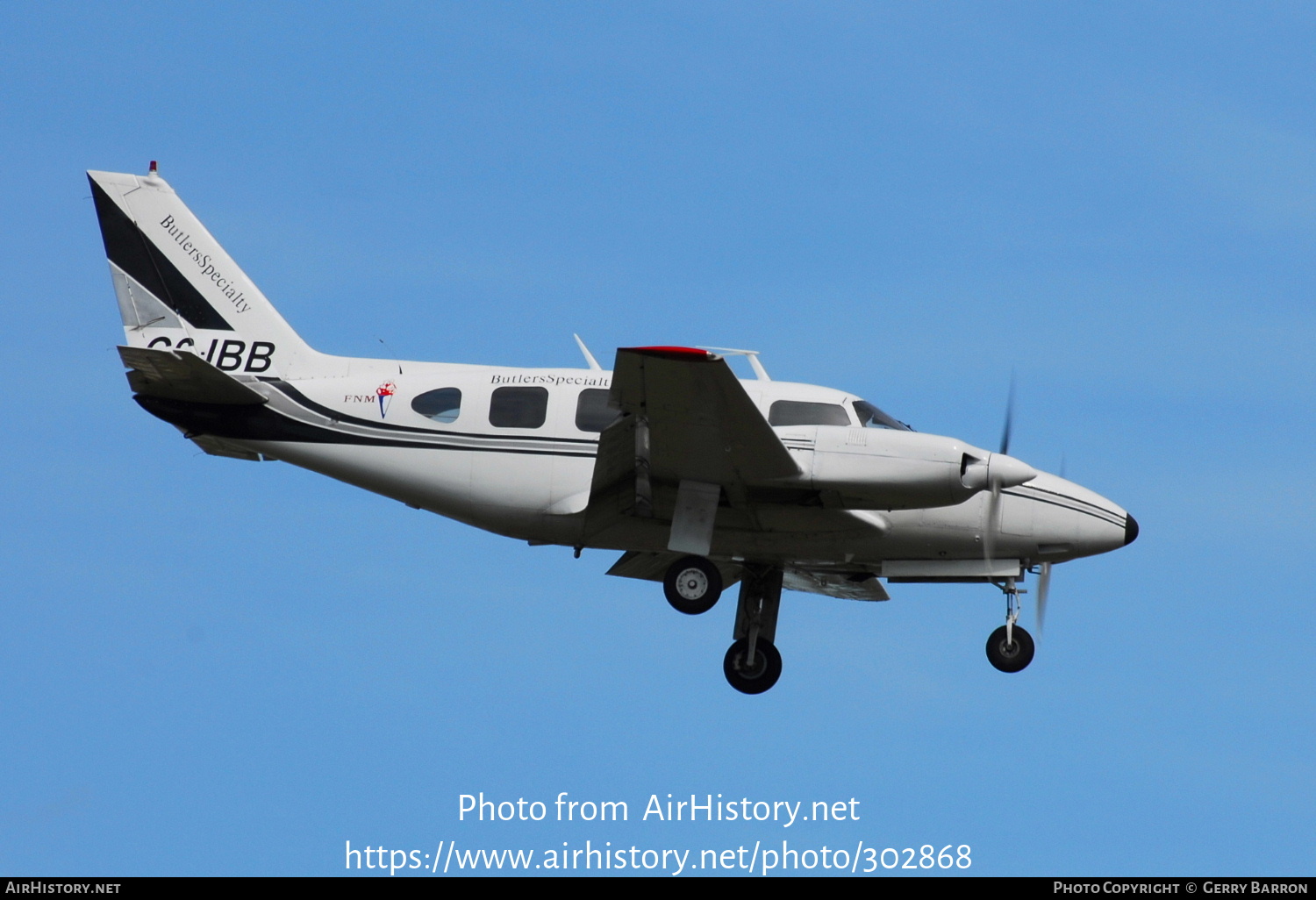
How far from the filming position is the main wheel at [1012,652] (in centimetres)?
2095

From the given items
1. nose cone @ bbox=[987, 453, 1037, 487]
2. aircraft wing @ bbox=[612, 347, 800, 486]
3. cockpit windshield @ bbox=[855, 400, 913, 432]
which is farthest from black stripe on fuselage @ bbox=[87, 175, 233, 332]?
nose cone @ bbox=[987, 453, 1037, 487]

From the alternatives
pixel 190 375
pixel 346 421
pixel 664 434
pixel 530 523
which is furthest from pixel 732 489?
pixel 190 375

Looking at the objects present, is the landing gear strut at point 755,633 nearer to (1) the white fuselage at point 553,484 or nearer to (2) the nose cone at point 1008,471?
(1) the white fuselage at point 553,484

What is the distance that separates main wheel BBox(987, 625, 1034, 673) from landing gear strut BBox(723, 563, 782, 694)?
3004 millimetres

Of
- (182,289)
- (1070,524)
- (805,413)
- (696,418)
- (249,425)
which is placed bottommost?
(696,418)

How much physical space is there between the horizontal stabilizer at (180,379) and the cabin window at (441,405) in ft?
7.32

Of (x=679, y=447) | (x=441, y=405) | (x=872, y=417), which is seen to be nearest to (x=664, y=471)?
(x=679, y=447)

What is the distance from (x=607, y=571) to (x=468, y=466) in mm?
3686

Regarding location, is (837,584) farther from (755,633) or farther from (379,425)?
(379,425)

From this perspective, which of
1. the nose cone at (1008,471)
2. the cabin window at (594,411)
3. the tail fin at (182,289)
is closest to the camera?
the nose cone at (1008,471)

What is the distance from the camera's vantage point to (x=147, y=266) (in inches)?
903

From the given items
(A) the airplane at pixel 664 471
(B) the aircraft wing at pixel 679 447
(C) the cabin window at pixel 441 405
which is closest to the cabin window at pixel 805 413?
(A) the airplane at pixel 664 471

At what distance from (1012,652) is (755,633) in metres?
3.55
